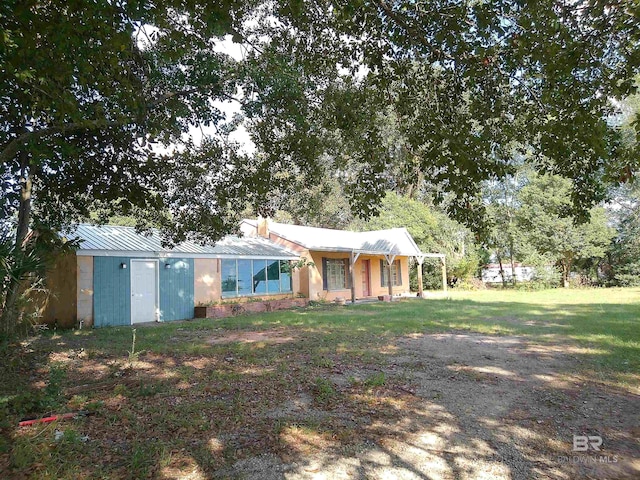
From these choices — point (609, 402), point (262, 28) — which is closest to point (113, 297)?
point (262, 28)

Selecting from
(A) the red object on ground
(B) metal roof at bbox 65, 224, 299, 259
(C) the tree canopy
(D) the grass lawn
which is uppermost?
(C) the tree canopy

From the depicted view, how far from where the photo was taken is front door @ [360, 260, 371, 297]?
24297 mm

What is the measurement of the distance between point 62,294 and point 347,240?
47.3ft

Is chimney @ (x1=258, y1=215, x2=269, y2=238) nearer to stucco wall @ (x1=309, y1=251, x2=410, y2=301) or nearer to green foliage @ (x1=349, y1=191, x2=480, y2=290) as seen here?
stucco wall @ (x1=309, y1=251, x2=410, y2=301)

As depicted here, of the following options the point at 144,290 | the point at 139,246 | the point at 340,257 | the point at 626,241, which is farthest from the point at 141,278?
the point at 626,241

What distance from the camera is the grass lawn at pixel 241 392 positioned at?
11.7 feet

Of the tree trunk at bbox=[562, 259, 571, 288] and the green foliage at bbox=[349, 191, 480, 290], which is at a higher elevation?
the green foliage at bbox=[349, 191, 480, 290]

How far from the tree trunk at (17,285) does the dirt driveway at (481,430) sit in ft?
20.4

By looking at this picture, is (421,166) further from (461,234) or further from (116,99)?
(461,234)

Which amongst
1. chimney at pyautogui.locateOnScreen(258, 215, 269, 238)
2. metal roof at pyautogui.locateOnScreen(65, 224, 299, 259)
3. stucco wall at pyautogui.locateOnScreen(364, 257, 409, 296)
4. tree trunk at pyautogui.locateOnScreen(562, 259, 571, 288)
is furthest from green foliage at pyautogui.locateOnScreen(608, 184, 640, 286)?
metal roof at pyautogui.locateOnScreen(65, 224, 299, 259)

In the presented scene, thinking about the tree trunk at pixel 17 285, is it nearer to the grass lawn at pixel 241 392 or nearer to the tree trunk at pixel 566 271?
the grass lawn at pixel 241 392

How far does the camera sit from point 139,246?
13906mm

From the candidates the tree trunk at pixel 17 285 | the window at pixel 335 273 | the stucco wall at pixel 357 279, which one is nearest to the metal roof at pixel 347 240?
the stucco wall at pixel 357 279

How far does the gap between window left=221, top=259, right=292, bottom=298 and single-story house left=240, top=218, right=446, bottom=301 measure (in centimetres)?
94
